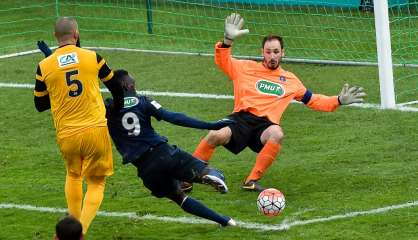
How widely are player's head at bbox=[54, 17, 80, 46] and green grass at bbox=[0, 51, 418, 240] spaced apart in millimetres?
1732

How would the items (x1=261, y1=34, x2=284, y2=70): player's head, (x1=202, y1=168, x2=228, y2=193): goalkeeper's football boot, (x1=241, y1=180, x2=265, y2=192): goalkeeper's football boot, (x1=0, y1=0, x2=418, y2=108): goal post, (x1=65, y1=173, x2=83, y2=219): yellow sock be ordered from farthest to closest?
1. (x1=0, y1=0, x2=418, y2=108): goal post
2. (x1=261, y1=34, x2=284, y2=70): player's head
3. (x1=241, y1=180, x2=265, y2=192): goalkeeper's football boot
4. (x1=65, y1=173, x2=83, y2=219): yellow sock
5. (x1=202, y1=168, x2=228, y2=193): goalkeeper's football boot

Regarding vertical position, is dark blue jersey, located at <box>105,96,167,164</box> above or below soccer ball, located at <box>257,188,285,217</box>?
above

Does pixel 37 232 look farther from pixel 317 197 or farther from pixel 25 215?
pixel 317 197

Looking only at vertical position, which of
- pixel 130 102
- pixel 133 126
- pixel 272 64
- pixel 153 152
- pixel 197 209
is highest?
pixel 272 64

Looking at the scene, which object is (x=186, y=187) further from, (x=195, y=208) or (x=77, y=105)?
(x=77, y=105)

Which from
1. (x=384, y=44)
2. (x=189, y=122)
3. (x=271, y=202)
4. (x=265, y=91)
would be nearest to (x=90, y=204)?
(x=189, y=122)

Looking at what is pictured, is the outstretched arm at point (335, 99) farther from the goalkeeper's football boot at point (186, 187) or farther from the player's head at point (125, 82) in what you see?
the player's head at point (125, 82)

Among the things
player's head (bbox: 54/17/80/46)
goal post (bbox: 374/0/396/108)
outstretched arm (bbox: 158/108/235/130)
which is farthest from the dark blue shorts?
goal post (bbox: 374/0/396/108)

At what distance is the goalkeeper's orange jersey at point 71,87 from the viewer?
9.30 meters

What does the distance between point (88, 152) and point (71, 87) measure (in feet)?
1.83

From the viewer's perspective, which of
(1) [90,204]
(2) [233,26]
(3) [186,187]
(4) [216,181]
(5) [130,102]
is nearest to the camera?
(4) [216,181]

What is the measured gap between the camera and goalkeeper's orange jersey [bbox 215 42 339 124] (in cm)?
1140

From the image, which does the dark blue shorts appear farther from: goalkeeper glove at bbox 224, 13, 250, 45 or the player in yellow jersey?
goalkeeper glove at bbox 224, 13, 250, 45

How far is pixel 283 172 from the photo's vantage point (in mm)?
11703
